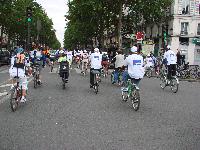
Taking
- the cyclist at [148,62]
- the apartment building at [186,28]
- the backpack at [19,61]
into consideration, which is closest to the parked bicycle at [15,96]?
the backpack at [19,61]

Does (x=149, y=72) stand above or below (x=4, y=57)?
below

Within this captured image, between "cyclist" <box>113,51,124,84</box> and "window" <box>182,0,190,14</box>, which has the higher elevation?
"window" <box>182,0,190,14</box>

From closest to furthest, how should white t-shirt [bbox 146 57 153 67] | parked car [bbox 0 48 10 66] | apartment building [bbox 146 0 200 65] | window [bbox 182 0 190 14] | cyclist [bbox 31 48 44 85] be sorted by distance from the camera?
1. cyclist [bbox 31 48 44 85]
2. white t-shirt [bbox 146 57 153 67]
3. parked car [bbox 0 48 10 66]
4. apartment building [bbox 146 0 200 65]
5. window [bbox 182 0 190 14]

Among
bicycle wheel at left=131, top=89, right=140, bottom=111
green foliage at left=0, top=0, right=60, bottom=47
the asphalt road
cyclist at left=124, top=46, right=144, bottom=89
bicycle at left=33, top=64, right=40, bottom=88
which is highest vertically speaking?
green foliage at left=0, top=0, right=60, bottom=47

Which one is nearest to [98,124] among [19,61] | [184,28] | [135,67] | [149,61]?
[135,67]

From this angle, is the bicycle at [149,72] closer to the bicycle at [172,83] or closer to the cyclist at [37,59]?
the bicycle at [172,83]

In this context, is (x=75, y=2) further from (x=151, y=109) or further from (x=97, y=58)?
(x=151, y=109)

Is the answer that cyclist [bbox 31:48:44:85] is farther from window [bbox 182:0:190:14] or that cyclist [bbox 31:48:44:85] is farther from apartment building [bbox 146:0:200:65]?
window [bbox 182:0:190:14]

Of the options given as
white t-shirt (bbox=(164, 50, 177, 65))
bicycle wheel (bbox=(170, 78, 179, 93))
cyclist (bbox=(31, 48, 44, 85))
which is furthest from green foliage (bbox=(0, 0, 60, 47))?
bicycle wheel (bbox=(170, 78, 179, 93))

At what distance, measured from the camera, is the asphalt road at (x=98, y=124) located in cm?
781

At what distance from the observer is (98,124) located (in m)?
9.87

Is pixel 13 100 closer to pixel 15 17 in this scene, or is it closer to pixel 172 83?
pixel 172 83

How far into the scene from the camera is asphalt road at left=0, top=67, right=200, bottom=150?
7.81 m

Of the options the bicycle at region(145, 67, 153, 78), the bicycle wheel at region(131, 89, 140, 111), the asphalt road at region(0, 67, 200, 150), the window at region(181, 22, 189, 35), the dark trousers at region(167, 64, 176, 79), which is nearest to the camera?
the asphalt road at region(0, 67, 200, 150)
